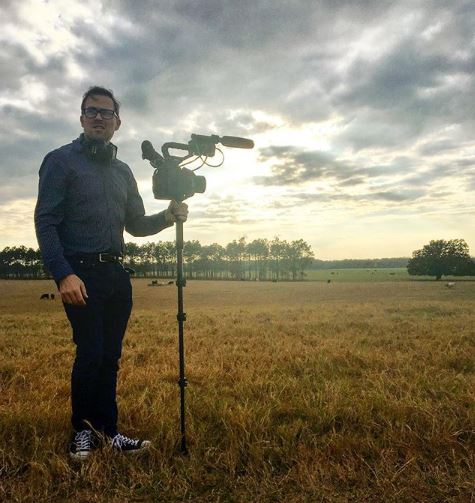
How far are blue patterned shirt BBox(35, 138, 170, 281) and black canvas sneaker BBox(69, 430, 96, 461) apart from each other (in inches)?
59.1

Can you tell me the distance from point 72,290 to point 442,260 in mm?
102122

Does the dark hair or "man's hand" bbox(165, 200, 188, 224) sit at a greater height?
the dark hair

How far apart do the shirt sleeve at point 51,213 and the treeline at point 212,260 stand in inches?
4613

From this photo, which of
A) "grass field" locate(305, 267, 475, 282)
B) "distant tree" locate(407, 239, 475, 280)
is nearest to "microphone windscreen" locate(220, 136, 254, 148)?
"grass field" locate(305, 267, 475, 282)

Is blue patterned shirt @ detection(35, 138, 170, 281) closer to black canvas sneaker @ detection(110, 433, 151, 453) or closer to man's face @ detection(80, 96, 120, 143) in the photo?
man's face @ detection(80, 96, 120, 143)

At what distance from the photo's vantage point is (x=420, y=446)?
3535 millimetres

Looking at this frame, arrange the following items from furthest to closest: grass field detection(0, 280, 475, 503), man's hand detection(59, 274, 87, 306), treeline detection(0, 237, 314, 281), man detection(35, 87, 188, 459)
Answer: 1. treeline detection(0, 237, 314, 281)
2. man detection(35, 87, 188, 459)
3. man's hand detection(59, 274, 87, 306)
4. grass field detection(0, 280, 475, 503)

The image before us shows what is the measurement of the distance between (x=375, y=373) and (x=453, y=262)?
9894cm

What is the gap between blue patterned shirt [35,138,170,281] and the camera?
127 inches

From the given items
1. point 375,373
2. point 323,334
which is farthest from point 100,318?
point 323,334

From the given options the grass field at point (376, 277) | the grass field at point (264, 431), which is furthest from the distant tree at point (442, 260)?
the grass field at point (264, 431)

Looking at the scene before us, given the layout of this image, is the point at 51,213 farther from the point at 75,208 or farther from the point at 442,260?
the point at 442,260

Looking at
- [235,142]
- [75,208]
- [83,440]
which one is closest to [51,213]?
[75,208]

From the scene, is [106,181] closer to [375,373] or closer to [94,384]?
[94,384]
